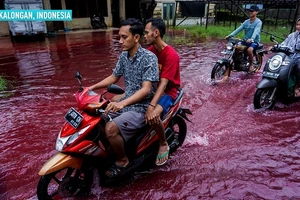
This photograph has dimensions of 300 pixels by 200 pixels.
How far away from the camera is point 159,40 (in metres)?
3.04

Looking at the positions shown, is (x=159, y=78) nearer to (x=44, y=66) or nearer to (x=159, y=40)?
(x=159, y=40)

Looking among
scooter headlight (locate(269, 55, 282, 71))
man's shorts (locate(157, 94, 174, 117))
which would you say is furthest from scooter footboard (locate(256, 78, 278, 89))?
man's shorts (locate(157, 94, 174, 117))

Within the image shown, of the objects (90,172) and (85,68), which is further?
(85,68)

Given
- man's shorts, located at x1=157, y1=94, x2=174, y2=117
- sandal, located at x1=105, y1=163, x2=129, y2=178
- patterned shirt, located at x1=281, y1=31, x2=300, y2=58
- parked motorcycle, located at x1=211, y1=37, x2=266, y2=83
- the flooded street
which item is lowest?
the flooded street

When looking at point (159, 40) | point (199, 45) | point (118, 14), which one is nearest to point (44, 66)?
point (159, 40)

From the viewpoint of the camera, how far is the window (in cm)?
1825

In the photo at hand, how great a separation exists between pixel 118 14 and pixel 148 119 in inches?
761

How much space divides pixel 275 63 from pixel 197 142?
2.52 metres

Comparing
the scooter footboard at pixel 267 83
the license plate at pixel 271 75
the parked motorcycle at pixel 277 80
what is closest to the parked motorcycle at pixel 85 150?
the scooter footboard at pixel 267 83

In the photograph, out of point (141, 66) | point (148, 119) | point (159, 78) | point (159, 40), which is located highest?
point (159, 40)

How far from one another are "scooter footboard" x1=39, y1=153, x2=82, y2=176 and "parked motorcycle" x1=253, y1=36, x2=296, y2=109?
12.7 ft

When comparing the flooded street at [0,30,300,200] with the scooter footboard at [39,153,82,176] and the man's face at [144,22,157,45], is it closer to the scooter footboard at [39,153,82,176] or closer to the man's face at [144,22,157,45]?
the scooter footboard at [39,153,82,176]

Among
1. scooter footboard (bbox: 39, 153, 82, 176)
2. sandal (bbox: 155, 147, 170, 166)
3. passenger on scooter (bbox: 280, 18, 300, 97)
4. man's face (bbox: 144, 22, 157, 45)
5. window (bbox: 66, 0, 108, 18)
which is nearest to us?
scooter footboard (bbox: 39, 153, 82, 176)

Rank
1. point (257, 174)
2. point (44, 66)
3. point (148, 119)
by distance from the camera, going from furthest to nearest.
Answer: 1. point (44, 66)
2. point (257, 174)
3. point (148, 119)
